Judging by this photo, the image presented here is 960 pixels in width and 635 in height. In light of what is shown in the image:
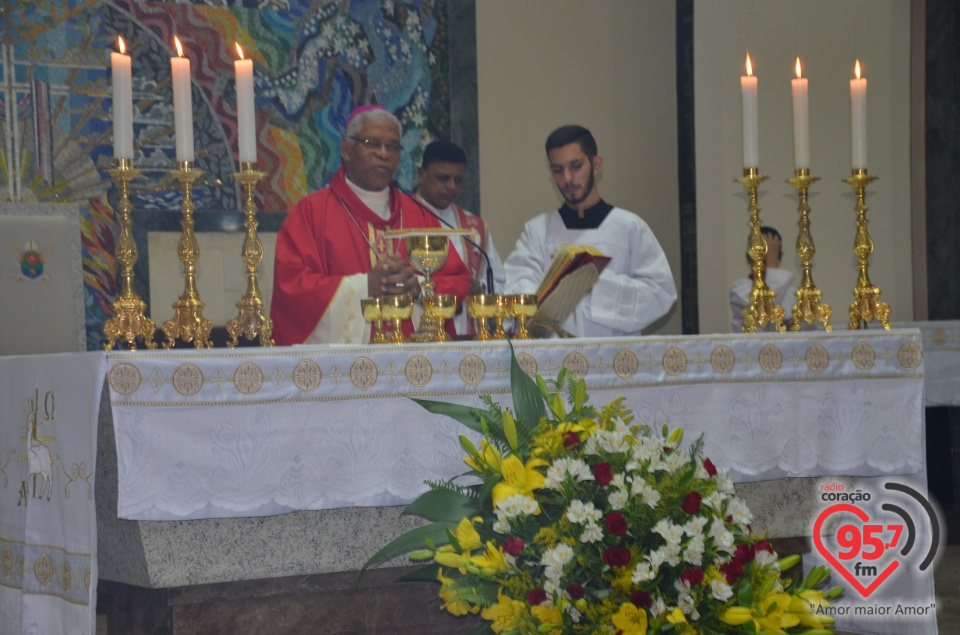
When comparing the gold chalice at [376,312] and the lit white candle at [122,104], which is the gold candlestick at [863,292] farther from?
the lit white candle at [122,104]

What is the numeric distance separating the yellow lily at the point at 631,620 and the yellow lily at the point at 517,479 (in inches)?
9.6

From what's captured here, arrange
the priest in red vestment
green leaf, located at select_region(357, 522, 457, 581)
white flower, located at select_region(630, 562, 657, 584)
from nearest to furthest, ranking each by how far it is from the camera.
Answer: white flower, located at select_region(630, 562, 657, 584) → green leaf, located at select_region(357, 522, 457, 581) → the priest in red vestment

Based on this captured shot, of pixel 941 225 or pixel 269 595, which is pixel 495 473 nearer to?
pixel 269 595

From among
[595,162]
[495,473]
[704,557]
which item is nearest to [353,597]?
[495,473]

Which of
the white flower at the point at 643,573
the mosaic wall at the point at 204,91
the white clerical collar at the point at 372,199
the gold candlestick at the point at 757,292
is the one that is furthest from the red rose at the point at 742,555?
the mosaic wall at the point at 204,91

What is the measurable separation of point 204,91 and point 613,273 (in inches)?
128

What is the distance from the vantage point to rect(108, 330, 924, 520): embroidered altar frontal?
2.88m

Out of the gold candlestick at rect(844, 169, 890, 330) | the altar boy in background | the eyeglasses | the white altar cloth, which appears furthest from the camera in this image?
the altar boy in background

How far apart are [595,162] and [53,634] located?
2.65 m

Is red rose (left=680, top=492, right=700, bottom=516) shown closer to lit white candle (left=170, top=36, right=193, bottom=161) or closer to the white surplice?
lit white candle (left=170, top=36, right=193, bottom=161)

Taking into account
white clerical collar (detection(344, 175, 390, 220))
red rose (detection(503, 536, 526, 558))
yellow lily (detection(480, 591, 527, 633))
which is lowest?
yellow lily (detection(480, 591, 527, 633))

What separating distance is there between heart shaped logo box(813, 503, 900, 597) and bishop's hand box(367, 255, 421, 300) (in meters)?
1.41

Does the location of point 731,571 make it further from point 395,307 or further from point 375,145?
point 375,145

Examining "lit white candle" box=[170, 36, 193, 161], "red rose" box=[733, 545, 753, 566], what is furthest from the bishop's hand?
"red rose" box=[733, 545, 753, 566]
